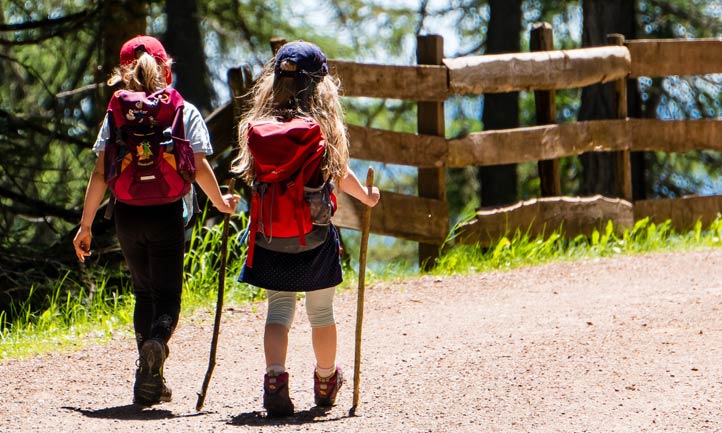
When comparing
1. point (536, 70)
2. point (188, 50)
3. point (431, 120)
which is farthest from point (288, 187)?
point (188, 50)

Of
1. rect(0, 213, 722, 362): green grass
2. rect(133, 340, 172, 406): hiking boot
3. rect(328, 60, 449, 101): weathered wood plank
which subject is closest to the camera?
rect(133, 340, 172, 406): hiking boot

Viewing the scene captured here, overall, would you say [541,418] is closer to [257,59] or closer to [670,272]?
[670,272]

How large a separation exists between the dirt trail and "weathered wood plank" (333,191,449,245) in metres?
0.64

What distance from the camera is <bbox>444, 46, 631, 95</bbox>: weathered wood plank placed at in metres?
8.04

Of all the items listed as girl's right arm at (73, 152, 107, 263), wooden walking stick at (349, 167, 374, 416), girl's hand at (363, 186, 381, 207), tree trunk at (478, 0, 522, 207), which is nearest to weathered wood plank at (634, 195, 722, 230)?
tree trunk at (478, 0, 522, 207)

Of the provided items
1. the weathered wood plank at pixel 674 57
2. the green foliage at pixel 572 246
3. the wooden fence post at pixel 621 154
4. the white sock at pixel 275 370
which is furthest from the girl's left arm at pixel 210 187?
the weathered wood plank at pixel 674 57

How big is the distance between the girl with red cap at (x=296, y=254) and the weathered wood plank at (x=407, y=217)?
3.34 m

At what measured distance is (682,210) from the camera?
9.38 meters

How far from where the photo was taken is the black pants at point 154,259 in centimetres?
466

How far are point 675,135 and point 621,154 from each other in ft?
1.87

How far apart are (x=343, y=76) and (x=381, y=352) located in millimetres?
2734

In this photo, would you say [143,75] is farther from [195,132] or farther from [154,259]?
[154,259]

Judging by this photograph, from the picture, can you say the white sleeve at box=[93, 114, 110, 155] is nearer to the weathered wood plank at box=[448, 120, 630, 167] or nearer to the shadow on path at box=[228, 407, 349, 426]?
the shadow on path at box=[228, 407, 349, 426]

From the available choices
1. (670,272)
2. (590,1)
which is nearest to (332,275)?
(670,272)
